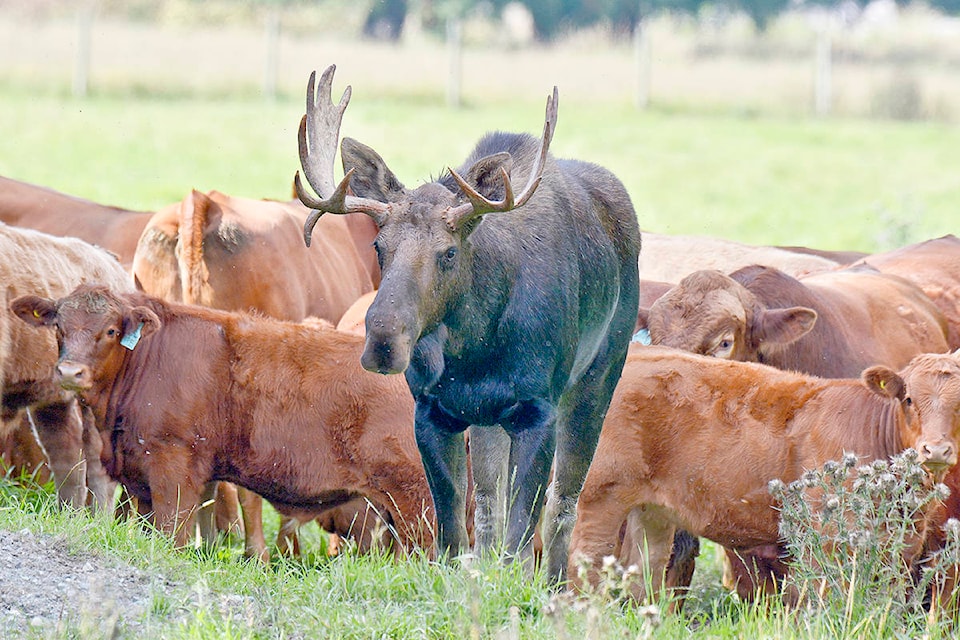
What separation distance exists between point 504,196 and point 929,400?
7.96 feet

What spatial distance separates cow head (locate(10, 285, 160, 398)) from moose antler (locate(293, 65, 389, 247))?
184 centimetres

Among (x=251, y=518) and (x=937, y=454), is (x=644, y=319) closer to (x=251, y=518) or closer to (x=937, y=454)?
(x=937, y=454)

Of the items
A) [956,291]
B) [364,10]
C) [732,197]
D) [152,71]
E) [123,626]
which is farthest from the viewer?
[364,10]

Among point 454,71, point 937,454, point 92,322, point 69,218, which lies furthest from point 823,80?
point 92,322

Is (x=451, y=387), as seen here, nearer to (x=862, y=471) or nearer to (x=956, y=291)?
(x=862, y=471)

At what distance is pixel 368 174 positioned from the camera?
17.1ft

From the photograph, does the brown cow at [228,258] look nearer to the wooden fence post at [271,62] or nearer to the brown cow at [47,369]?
the brown cow at [47,369]

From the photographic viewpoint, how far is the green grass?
64.1 ft

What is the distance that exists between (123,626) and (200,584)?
0.32 meters

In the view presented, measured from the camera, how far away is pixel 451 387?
5.21 metres

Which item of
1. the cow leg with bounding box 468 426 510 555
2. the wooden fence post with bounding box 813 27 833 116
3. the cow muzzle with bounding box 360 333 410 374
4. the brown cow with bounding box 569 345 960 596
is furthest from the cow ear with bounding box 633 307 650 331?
the wooden fence post with bounding box 813 27 833 116

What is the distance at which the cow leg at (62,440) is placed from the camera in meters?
7.61

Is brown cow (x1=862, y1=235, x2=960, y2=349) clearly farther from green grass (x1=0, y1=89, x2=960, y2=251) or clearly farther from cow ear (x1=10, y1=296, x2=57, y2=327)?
cow ear (x1=10, y1=296, x2=57, y2=327)

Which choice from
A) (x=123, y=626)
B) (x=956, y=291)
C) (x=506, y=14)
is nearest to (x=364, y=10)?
(x=506, y=14)
